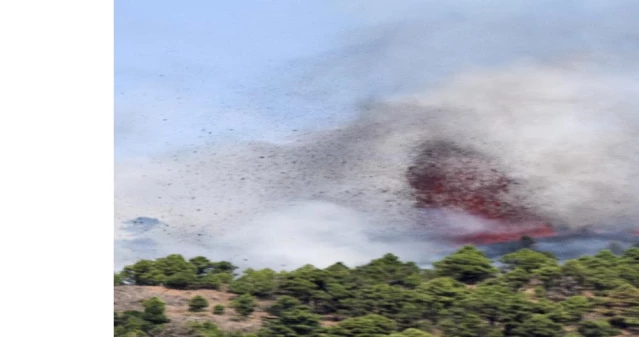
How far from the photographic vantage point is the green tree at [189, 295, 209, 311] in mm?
6425

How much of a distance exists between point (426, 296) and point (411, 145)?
0.95m

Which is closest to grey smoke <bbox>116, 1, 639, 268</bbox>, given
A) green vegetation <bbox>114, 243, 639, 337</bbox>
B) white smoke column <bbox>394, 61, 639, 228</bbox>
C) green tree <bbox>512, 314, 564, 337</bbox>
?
white smoke column <bbox>394, 61, 639, 228</bbox>

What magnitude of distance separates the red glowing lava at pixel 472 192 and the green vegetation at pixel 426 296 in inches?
5.5

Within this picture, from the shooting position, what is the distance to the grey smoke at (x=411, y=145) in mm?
6008

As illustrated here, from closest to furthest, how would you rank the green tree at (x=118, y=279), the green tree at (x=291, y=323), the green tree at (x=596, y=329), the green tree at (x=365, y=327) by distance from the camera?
the green tree at (x=596, y=329) → the green tree at (x=365, y=327) → the green tree at (x=291, y=323) → the green tree at (x=118, y=279)

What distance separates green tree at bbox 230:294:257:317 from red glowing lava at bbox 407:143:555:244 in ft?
4.08

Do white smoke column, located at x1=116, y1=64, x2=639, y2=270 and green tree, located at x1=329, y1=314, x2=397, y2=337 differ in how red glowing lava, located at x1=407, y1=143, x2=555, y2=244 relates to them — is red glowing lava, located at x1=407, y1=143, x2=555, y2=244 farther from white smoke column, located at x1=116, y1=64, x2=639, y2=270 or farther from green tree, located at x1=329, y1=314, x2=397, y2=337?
green tree, located at x1=329, y1=314, x2=397, y2=337

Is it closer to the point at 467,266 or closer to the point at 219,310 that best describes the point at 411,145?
the point at 467,266

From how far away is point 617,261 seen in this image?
5.95 metres

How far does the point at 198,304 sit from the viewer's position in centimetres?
644

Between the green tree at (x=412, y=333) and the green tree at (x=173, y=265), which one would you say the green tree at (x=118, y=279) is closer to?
the green tree at (x=173, y=265)

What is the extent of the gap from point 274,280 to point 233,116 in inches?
43.1

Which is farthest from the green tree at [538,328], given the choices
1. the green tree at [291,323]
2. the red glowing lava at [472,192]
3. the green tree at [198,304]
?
the green tree at [198,304]
